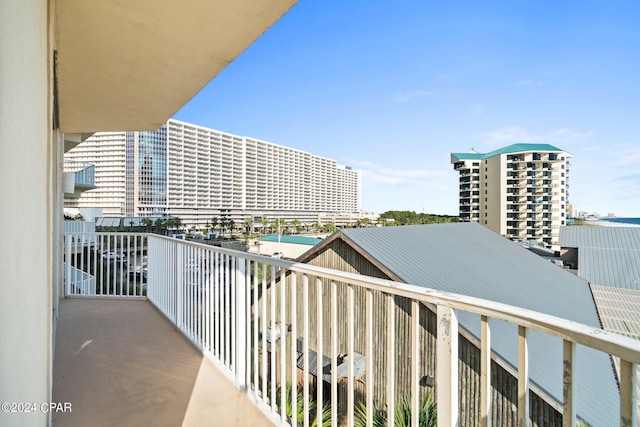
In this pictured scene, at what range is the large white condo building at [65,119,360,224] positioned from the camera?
5956 centimetres

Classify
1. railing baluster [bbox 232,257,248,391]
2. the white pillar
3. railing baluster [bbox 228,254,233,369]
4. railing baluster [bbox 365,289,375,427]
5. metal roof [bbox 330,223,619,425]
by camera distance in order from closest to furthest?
the white pillar, railing baluster [bbox 365,289,375,427], railing baluster [bbox 232,257,248,391], railing baluster [bbox 228,254,233,369], metal roof [bbox 330,223,619,425]

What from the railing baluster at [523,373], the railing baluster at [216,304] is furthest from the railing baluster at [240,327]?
the railing baluster at [523,373]

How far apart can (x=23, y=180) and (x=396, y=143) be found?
29.4m

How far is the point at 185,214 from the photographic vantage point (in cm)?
6419

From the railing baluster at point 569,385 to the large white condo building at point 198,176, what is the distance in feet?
196

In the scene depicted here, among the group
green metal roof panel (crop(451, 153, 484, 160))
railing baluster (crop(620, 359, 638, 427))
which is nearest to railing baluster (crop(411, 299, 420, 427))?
railing baluster (crop(620, 359, 638, 427))

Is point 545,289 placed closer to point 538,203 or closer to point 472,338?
point 472,338

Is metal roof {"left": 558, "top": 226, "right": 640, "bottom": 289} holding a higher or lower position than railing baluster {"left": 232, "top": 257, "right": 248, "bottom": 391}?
lower

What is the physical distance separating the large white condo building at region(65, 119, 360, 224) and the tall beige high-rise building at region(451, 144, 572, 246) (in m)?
48.8

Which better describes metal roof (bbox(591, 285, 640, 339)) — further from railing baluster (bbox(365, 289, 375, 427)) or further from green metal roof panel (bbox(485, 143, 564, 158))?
green metal roof panel (bbox(485, 143, 564, 158))

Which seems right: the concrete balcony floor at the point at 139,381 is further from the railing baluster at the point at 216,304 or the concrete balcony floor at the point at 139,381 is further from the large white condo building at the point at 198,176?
the large white condo building at the point at 198,176

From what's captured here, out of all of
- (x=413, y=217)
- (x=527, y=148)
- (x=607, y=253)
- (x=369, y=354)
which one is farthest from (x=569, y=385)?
(x=413, y=217)

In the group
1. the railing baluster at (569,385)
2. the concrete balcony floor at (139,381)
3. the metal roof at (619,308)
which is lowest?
the metal roof at (619,308)

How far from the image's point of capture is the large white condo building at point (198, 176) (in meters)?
59.6
